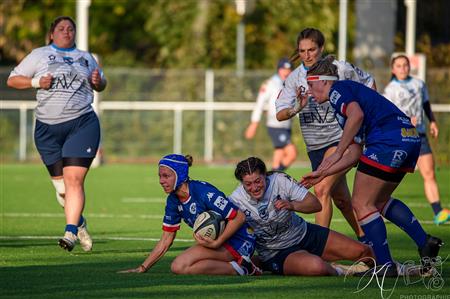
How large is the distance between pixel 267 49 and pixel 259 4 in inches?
69.9

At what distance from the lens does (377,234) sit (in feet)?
28.9

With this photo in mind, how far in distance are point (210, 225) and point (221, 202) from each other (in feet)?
0.73

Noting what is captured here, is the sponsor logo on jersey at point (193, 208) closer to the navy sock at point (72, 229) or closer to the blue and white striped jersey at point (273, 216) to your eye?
the blue and white striped jersey at point (273, 216)

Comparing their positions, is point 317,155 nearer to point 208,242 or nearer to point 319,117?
point 319,117

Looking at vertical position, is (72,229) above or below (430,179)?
below

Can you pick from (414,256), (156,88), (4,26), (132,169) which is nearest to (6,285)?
(414,256)

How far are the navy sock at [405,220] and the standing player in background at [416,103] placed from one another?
5391 mm

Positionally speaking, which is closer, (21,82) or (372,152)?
(372,152)

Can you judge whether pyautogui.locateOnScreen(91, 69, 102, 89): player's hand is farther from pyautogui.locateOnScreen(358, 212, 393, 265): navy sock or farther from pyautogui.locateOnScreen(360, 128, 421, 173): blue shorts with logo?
pyautogui.locateOnScreen(358, 212, 393, 265): navy sock

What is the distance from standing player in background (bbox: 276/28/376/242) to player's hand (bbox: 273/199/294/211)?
1.58m

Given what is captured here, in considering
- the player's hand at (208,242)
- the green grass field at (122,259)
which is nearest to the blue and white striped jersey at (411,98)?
the green grass field at (122,259)

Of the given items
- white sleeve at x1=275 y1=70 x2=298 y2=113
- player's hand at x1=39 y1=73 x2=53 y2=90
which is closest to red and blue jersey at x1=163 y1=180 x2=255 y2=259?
white sleeve at x1=275 y1=70 x2=298 y2=113

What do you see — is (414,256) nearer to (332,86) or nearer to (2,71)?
(332,86)

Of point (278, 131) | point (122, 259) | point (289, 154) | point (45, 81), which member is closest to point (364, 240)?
point (122, 259)
